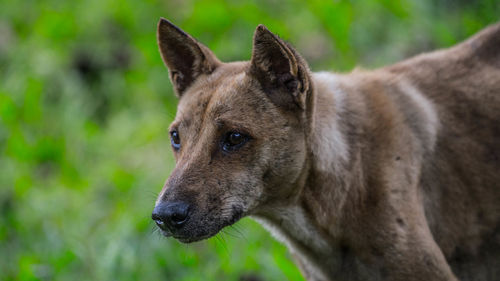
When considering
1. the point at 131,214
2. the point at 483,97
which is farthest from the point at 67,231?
the point at 483,97

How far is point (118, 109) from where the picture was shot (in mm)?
9164

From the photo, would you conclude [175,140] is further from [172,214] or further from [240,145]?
[172,214]

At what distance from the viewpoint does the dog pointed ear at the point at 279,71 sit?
145 inches

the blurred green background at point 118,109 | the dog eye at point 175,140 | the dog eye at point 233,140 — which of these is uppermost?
the dog eye at point 233,140

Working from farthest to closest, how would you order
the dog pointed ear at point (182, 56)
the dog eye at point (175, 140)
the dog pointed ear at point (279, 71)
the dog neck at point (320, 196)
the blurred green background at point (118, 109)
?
the blurred green background at point (118, 109) → the dog pointed ear at point (182, 56) → the dog eye at point (175, 140) → the dog neck at point (320, 196) → the dog pointed ear at point (279, 71)

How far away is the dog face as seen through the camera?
3.56 metres

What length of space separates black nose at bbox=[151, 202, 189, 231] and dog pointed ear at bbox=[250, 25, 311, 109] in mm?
820

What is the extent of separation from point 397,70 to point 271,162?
128cm

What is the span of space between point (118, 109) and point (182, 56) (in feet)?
16.5

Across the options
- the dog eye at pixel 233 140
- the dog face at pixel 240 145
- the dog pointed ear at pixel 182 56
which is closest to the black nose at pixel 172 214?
the dog face at pixel 240 145

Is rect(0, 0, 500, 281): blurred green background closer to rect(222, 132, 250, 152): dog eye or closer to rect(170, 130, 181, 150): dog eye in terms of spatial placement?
rect(170, 130, 181, 150): dog eye

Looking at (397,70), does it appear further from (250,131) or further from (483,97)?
(250,131)

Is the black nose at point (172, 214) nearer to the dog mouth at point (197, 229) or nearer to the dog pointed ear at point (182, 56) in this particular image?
the dog mouth at point (197, 229)

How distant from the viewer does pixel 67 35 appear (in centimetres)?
1006
